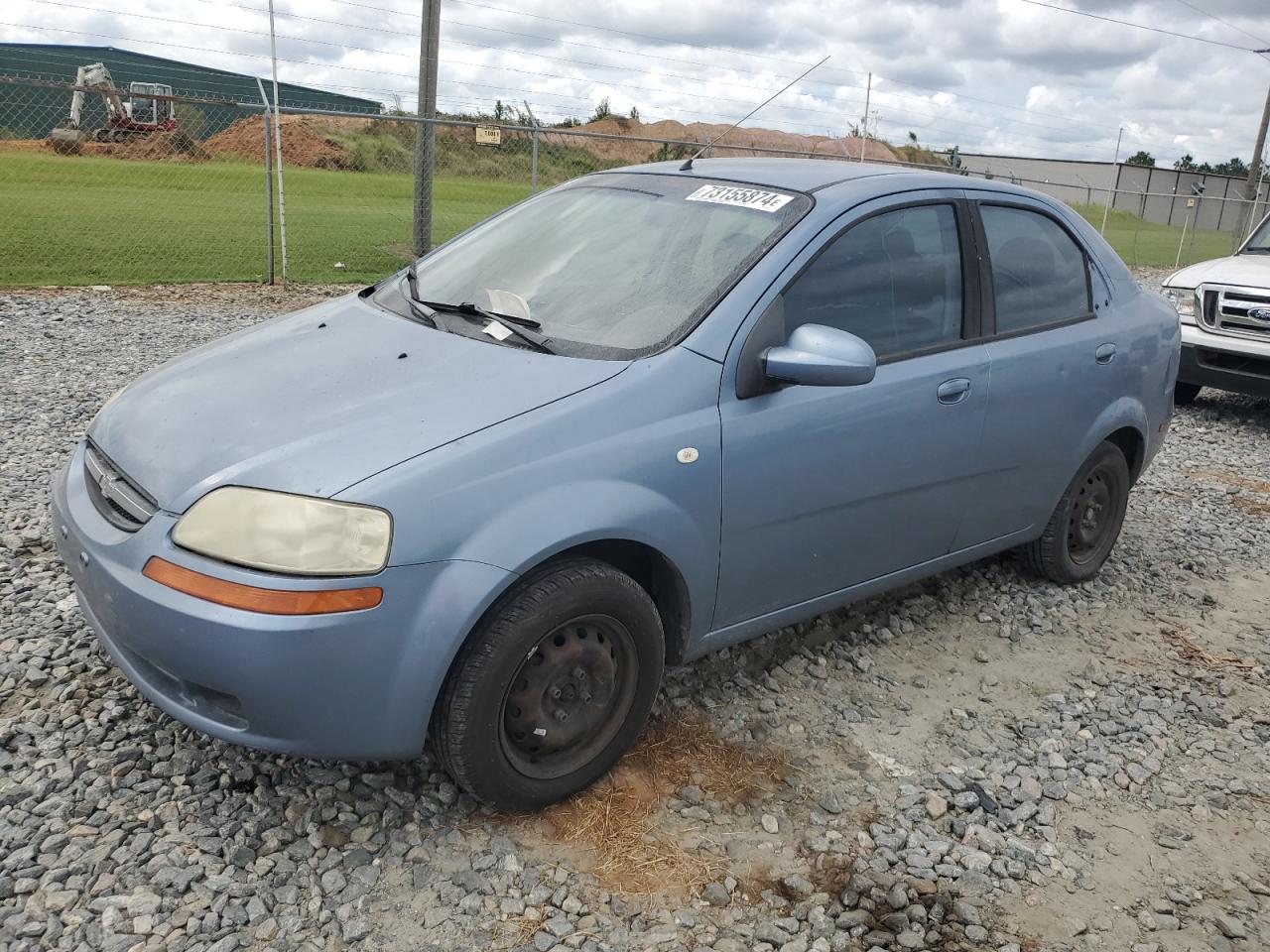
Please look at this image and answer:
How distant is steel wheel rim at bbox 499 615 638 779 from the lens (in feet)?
8.91

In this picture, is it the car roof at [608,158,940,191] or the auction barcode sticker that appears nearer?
the auction barcode sticker

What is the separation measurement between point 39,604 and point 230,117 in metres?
18.6

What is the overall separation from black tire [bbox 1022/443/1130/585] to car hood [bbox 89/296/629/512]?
247cm

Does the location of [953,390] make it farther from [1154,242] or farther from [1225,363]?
[1154,242]

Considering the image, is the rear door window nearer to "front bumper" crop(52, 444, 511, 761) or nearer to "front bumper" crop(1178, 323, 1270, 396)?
"front bumper" crop(52, 444, 511, 761)

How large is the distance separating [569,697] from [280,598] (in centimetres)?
83

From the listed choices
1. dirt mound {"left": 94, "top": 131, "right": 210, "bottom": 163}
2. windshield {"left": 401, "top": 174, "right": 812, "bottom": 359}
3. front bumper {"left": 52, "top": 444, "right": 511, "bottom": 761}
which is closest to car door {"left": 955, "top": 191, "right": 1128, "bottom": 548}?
windshield {"left": 401, "top": 174, "right": 812, "bottom": 359}

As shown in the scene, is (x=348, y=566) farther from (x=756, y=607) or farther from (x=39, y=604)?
(x=39, y=604)

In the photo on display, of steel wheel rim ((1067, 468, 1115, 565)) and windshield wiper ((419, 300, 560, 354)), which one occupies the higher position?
windshield wiper ((419, 300, 560, 354))

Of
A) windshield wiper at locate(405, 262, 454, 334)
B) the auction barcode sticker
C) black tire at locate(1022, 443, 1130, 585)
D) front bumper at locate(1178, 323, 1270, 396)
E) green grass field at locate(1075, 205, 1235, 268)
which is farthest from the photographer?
green grass field at locate(1075, 205, 1235, 268)

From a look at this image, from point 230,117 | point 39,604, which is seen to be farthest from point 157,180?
point 39,604

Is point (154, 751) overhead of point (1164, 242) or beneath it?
beneath

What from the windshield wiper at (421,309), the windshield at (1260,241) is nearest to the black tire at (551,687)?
the windshield wiper at (421,309)

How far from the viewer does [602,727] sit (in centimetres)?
291
